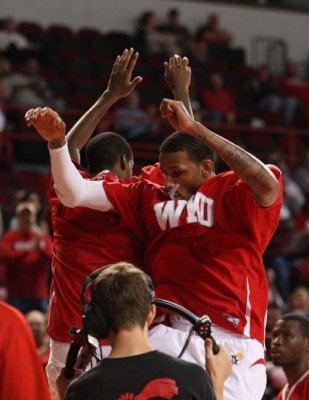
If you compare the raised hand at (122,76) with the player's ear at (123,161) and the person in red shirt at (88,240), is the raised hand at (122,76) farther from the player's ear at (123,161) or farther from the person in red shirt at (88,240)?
the player's ear at (123,161)

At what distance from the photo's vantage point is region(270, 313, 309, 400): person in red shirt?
6250 millimetres

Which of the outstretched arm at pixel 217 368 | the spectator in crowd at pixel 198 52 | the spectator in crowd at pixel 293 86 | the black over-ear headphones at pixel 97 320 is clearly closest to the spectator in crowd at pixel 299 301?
the spectator in crowd at pixel 293 86

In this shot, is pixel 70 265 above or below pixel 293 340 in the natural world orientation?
above

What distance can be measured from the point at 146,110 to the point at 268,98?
273cm

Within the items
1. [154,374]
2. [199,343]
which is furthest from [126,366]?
[199,343]

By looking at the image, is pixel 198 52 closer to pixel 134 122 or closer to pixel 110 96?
pixel 134 122

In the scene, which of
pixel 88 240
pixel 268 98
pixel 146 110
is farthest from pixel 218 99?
pixel 88 240

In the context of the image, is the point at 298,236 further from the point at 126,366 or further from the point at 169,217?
the point at 126,366

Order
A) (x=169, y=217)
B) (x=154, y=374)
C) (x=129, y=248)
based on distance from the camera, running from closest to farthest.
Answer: (x=154, y=374), (x=169, y=217), (x=129, y=248)

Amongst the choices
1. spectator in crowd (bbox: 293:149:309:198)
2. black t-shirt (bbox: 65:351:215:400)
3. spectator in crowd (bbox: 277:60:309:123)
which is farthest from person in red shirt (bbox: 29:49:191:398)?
spectator in crowd (bbox: 277:60:309:123)

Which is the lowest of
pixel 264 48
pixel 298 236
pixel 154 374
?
pixel 298 236

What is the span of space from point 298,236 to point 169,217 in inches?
360

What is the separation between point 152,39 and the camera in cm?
1734

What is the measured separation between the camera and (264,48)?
19.4 m
